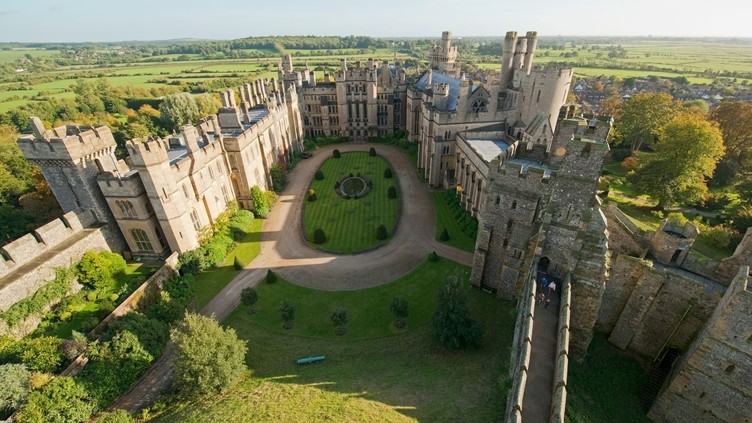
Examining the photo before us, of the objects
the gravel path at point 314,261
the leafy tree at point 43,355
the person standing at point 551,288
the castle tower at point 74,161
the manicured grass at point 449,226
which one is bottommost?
the gravel path at point 314,261

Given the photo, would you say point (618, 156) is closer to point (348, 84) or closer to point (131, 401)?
point (348, 84)

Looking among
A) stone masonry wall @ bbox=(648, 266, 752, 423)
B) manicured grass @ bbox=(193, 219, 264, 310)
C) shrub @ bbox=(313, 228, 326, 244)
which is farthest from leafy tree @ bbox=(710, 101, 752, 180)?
manicured grass @ bbox=(193, 219, 264, 310)

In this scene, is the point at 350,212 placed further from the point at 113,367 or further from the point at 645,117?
the point at 645,117

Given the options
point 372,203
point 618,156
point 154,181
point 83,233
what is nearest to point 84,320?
point 83,233

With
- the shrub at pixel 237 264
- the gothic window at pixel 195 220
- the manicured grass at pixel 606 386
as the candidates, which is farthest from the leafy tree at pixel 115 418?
the manicured grass at pixel 606 386

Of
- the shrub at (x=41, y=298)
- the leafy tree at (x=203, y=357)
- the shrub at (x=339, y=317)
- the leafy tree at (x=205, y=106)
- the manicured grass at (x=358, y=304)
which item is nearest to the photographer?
the leafy tree at (x=203, y=357)

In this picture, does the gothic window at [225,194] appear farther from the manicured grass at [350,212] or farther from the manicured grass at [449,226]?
the manicured grass at [449,226]
